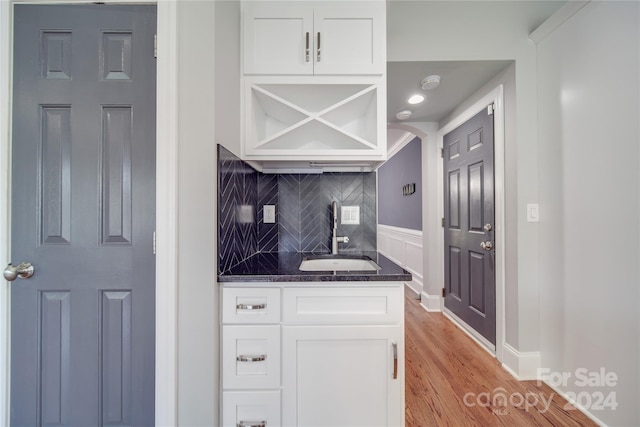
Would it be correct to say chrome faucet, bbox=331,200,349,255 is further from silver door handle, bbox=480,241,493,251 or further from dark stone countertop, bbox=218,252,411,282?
silver door handle, bbox=480,241,493,251

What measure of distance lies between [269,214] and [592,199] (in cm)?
193

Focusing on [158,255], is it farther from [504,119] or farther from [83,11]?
[504,119]

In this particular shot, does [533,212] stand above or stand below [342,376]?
above

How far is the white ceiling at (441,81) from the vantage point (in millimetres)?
1849

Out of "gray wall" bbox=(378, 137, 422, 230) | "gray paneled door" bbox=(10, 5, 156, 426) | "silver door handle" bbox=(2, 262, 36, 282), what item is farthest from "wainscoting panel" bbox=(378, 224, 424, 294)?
"silver door handle" bbox=(2, 262, 36, 282)

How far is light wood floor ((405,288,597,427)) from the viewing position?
1.42 metres

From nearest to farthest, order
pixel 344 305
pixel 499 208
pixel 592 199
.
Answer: pixel 344 305, pixel 592 199, pixel 499 208

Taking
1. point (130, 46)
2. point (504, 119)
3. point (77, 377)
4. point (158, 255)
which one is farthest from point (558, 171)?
point (77, 377)

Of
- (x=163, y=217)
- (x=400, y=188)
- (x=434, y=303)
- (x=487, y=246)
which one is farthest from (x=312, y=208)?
(x=400, y=188)

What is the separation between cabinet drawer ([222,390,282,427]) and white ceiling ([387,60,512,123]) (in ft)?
7.24

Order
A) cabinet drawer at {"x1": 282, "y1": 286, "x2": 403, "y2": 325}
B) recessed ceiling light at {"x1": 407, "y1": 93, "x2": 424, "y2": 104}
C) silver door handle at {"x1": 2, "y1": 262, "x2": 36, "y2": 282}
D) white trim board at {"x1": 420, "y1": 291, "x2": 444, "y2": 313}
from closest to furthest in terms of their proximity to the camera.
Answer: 1. silver door handle at {"x1": 2, "y1": 262, "x2": 36, "y2": 282}
2. cabinet drawer at {"x1": 282, "y1": 286, "x2": 403, "y2": 325}
3. recessed ceiling light at {"x1": 407, "y1": 93, "x2": 424, "y2": 104}
4. white trim board at {"x1": 420, "y1": 291, "x2": 444, "y2": 313}

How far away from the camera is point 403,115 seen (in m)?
2.67

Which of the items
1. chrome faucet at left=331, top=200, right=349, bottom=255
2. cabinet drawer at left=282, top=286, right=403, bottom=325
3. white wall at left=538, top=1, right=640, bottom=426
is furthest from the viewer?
chrome faucet at left=331, top=200, right=349, bottom=255

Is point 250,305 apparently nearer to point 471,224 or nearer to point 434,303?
point 471,224
